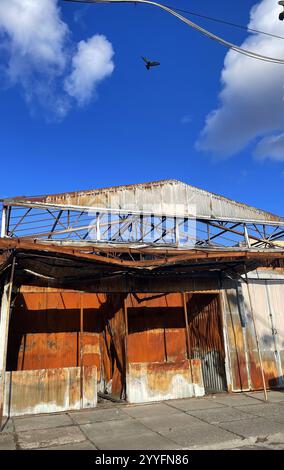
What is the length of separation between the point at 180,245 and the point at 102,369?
5307mm

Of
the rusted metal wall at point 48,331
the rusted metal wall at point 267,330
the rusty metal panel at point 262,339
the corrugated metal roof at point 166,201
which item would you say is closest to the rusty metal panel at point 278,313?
the rusted metal wall at point 267,330

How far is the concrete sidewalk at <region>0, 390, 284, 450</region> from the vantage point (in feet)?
19.3

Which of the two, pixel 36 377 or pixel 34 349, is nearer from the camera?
pixel 36 377

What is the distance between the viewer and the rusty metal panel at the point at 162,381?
9.55 m

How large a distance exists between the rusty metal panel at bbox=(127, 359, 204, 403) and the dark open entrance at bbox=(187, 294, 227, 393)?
118 cm

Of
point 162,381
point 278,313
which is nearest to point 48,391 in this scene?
point 162,381

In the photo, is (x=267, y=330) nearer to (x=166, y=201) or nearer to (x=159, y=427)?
(x=159, y=427)

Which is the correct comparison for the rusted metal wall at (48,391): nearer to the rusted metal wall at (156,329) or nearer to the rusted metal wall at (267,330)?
the rusted metal wall at (156,329)

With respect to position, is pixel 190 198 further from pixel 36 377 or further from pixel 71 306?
pixel 36 377

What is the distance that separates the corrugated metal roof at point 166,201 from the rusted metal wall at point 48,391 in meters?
6.91

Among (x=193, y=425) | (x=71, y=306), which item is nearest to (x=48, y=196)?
(x=71, y=306)

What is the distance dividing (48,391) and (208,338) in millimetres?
5193

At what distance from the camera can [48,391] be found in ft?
28.9
